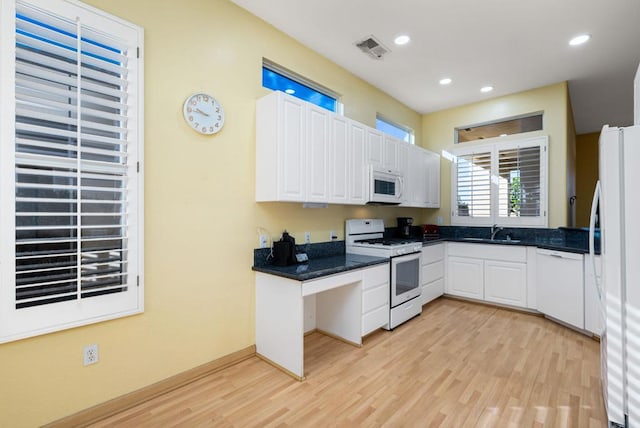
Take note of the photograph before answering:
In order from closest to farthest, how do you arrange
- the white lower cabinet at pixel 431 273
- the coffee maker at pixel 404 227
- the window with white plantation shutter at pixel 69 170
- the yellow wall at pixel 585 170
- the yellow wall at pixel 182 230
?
the window with white plantation shutter at pixel 69 170, the yellow wall at pixel 182 230, the white lower cabinet at pixel 431 273, the coffee maker at pixel 404 227, the yellow wall at pixel 585 170

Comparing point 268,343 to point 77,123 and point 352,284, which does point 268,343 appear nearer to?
point 352,284

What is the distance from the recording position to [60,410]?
1.78m

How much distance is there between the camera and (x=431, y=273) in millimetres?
4254

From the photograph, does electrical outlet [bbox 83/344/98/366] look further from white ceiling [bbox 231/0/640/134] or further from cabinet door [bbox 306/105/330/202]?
white ceiling [bbox 231/0/640/134]

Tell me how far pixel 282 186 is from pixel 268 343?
4.44 feet

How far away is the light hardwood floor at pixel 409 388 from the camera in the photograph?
6.29 feet

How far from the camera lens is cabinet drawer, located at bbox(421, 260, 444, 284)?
408 cm

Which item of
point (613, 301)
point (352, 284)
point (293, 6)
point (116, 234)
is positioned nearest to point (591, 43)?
point (613, 301)

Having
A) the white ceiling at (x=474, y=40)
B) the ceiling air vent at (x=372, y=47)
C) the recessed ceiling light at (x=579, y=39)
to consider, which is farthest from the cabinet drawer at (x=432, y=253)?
the recessed ceiling light at (x=579, y=39)

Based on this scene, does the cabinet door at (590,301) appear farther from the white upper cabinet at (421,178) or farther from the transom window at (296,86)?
the transom window at (296,86)

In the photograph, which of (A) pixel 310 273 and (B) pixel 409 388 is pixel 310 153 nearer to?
(A) pixel 310 273

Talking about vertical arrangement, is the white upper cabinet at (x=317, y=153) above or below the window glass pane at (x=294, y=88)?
below

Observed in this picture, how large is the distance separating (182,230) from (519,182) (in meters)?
4.50

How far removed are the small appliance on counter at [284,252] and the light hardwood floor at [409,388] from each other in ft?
2.87
